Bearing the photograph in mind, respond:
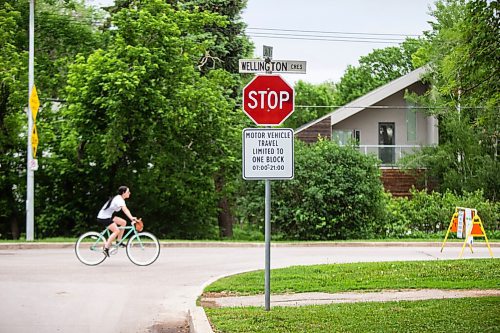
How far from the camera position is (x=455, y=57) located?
13.9 metres

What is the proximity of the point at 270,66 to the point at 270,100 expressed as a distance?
1.59 feet

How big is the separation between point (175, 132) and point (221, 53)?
21.0ft

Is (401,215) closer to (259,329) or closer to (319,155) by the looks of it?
(319,155)

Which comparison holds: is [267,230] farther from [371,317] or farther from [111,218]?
[111,218]

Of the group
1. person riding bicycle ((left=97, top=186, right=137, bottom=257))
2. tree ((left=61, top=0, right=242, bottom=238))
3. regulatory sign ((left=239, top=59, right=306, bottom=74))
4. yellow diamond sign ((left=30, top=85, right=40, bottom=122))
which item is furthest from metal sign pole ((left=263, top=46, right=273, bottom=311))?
yellow diamond sign ((left=30, top=85, right=40, bottom=122))

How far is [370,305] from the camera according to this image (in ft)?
37.1

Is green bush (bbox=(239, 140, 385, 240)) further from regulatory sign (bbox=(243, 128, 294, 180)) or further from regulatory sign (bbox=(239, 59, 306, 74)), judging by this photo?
regulatory sign (bbox=(243, 128, 294, 180))

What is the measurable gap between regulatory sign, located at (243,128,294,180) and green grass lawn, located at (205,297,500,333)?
1.84 m

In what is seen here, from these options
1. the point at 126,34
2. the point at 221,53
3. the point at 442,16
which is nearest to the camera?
the point at 126,34

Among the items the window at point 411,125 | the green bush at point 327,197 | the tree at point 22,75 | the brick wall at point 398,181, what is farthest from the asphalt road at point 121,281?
the window at point 411,125

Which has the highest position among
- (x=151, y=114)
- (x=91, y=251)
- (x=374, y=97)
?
(x=374, y=97)

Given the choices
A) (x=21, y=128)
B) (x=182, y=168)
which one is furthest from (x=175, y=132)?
(x=21, y=128)

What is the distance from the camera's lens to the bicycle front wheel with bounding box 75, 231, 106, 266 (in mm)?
18328

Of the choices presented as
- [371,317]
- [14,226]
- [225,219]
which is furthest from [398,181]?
[371,317]
